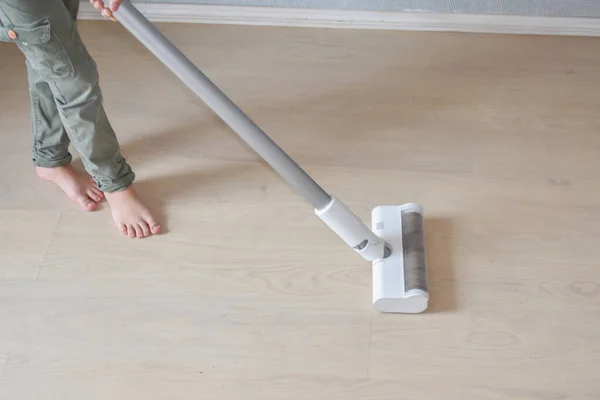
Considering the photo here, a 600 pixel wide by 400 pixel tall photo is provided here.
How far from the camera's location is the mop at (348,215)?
3.68 feet

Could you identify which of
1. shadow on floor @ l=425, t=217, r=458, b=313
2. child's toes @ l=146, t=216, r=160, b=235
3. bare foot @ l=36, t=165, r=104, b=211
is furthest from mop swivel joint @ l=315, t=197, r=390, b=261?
bare foot @ l=36, t=165, r=104, b=211

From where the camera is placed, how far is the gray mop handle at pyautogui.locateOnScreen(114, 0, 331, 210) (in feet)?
3.64

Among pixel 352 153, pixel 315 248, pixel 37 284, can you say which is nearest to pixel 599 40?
pixel 352 153

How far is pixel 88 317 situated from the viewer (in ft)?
4.43

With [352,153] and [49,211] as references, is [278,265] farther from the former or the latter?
[49,211]

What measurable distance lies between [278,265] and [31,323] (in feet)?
1.49

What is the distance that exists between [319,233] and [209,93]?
423 millimetres

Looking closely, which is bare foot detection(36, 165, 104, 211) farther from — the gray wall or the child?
the gray wall

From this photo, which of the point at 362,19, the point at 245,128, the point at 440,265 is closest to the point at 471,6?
the point at 362,19

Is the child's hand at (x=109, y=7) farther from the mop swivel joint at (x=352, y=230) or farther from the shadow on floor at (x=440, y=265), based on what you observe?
the shadow on floor at (x=440, y=265)

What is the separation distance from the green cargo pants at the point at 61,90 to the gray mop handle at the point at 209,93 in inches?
5.7

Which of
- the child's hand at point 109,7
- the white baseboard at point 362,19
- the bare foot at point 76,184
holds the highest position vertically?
the child's hand at point 109,7

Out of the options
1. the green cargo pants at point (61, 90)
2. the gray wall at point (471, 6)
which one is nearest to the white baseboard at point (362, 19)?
the gray wall at point (471, 6)

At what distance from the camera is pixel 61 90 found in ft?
4.25
